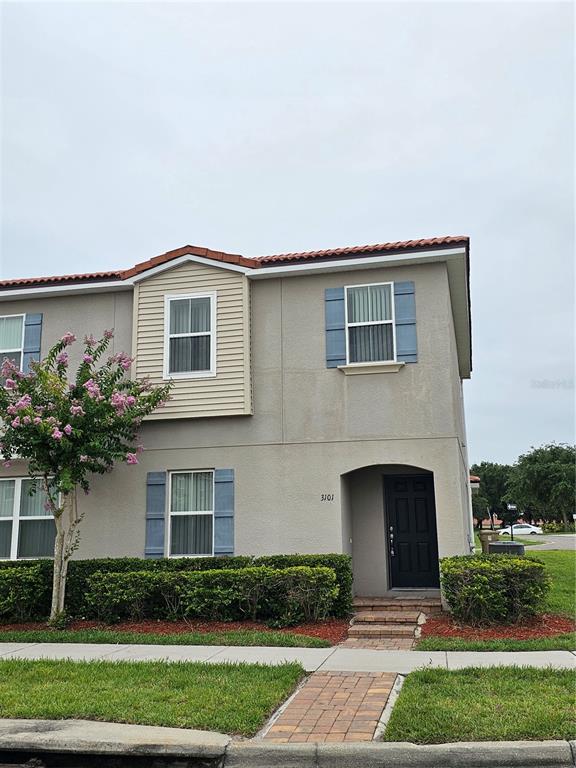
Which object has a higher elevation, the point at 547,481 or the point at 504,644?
the point at 547,481

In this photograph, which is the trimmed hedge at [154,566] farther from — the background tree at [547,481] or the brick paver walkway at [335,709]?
the background tree at [547,481]

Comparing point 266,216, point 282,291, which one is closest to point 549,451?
point 266,216

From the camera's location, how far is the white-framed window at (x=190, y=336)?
13.5 metres

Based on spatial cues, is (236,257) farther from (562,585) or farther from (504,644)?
(562,585)

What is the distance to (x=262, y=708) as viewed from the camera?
257 inches

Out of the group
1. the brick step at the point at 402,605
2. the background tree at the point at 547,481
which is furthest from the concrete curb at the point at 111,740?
the background tree at the point at 547,481

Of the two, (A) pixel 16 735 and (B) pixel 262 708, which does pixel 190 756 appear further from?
(A) pixel 16 735

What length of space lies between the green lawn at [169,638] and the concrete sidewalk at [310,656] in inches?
7.4

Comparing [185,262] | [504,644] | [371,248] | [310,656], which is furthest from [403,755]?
[185,262]

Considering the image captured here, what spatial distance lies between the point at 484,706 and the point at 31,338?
1140 cm

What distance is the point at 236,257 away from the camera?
44.6ft

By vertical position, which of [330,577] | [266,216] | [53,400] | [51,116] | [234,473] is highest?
[266,216]

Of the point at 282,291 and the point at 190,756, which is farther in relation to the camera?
the point at 282,291

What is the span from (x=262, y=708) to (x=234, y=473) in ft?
22.3
